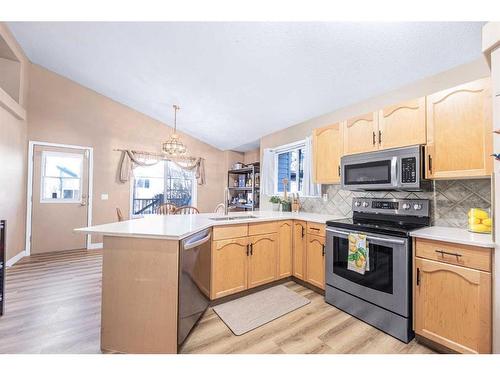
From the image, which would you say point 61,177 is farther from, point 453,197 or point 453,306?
point 453,197

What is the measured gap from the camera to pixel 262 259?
2.47 metres

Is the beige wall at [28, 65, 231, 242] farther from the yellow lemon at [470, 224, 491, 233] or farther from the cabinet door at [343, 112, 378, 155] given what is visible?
the yellow lemon at [470, 224, 491, 233]

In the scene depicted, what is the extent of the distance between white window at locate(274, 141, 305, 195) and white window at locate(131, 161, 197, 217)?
7.89 ft

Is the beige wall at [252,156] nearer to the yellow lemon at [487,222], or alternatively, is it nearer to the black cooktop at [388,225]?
the black cooktop at [388,225]

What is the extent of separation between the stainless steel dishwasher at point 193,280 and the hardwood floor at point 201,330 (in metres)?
0.14

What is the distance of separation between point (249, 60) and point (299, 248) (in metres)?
2.24

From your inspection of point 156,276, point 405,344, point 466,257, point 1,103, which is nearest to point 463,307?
point 466,257

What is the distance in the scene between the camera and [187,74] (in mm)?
2938

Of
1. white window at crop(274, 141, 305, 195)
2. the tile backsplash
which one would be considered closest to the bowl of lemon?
the tile backsplash

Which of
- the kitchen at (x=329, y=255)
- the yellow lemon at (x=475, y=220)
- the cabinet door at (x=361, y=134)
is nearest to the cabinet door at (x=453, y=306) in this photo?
the kitchen at (x=329, y=255)

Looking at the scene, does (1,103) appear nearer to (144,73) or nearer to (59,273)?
(144,73)

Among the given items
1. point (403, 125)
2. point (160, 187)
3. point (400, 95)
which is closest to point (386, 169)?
point (403, 125)
